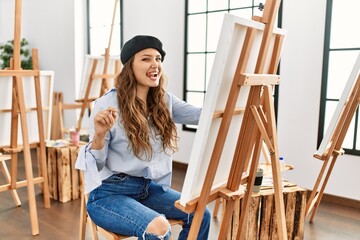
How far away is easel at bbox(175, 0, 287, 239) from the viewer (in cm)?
128

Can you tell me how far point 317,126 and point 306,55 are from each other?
634 millimetres

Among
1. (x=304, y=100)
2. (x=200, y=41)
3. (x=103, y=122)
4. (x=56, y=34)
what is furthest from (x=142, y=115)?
(x=56, y=34)

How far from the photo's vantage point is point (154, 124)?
1.76 metres

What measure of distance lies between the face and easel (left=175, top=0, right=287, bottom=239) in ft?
1.62

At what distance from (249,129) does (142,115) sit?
52 cm

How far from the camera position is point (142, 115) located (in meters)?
1.71

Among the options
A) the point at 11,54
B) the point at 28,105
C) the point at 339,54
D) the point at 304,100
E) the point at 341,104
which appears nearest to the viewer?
the point at 341,104

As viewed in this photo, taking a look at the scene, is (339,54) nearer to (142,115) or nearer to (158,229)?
(142,115)

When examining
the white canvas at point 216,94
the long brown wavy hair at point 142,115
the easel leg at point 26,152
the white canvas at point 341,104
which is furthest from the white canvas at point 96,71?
the white canvas at point 216,94

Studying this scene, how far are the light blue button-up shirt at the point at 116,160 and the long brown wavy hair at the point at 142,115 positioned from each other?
0.03 m

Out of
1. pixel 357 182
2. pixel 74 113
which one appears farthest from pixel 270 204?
pixel 74 113

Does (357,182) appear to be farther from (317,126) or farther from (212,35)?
(212,35)

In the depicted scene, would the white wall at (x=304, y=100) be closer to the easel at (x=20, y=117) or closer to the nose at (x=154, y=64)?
the nose at (x=154, y=64)

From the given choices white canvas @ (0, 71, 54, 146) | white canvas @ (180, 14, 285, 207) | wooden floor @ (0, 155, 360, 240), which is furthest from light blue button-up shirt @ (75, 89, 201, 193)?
white canvas @ (0, 71, 54, 146)
